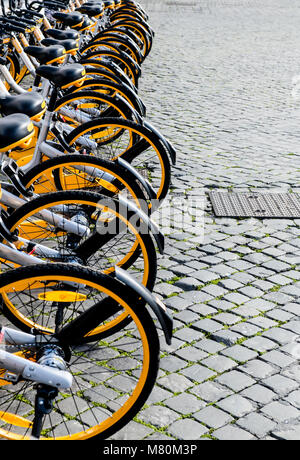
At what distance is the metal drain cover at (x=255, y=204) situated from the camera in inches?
244

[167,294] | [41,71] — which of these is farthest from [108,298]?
[41,71]

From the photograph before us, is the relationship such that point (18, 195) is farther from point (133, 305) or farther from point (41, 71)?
point (133, 305)

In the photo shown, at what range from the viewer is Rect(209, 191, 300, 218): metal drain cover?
20.3ft

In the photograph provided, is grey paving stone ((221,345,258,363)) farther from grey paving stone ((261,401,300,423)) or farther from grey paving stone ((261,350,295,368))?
grey paving stone ((261,401,300,423))

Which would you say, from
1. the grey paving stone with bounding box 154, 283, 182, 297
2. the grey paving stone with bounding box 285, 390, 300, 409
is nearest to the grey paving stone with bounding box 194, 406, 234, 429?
the grey paving stone with bounding box 285, 390, 300, 409

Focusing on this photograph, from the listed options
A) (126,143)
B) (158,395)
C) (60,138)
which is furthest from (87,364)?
(126,143)

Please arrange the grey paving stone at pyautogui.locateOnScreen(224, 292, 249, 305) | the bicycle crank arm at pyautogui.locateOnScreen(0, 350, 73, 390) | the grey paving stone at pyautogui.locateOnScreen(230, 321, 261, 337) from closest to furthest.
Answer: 1. the bicycle crank arm at pyautogui.locateOnScreen(0, 350, 73, 390)
2. the grey paving stone at pyautogui.locateOnScreen(230, 321, 261, 337)
3. the grey paving stone at pyautogui.locateOnScreen(224, 292, 249, 305)

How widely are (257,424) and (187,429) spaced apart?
1.17ft

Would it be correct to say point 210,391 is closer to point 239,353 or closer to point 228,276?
point 239,353

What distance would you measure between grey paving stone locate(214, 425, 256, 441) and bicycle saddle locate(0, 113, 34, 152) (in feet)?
5.55

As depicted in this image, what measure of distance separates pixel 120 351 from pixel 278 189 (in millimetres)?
3279

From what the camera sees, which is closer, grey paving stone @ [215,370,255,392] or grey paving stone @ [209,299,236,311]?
grey paving stone @ [215,370,255,392]

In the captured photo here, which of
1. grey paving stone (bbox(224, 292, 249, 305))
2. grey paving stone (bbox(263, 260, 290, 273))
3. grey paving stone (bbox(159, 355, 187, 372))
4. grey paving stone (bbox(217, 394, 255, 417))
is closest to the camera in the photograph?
grey paving stone (bbox(217, 394, 255, 417))

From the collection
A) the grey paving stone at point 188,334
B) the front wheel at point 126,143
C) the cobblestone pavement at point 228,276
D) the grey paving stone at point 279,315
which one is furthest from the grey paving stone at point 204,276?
the front wheel at point 126,143
